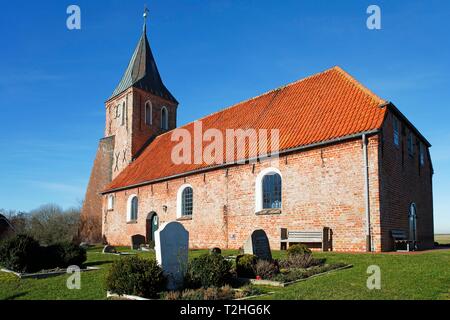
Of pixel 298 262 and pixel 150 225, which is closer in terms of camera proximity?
pixel 298 262

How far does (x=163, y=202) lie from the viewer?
942 inches

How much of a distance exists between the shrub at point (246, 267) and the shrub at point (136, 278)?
2.48m

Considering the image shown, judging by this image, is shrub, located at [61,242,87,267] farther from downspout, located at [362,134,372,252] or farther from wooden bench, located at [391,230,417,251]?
wooden bench, located at [391,230,417,251]

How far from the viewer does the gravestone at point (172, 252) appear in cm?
940

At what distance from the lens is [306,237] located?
1559 centimetres

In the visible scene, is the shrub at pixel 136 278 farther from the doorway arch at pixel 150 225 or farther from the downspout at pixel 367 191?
the doorway arch at pixel 150 225

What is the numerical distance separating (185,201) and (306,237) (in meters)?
8.88

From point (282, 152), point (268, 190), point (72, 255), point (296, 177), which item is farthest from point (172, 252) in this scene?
point (268, 190)

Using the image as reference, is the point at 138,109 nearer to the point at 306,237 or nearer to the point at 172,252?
the point at 306,237

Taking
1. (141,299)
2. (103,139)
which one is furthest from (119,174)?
(141,299)

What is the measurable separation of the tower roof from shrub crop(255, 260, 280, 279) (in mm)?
24098

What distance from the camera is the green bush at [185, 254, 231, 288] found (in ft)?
31.2

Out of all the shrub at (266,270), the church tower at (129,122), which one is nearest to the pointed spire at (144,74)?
the church tower at (129,122)

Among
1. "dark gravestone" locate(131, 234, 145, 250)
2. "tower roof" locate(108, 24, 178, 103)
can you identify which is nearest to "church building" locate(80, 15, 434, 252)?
"dark gravestone" locate(131, 234, 145, 250)
